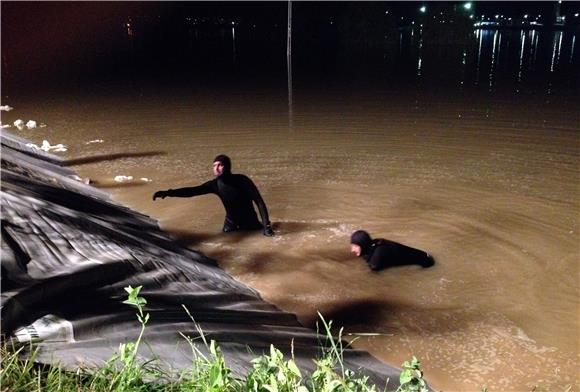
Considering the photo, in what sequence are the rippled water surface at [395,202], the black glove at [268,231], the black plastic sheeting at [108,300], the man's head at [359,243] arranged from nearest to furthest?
the black plastic sheeting at [108,300] → the rippled water surface at [395,202] → the man's head at [359,243] → the black glove at [268,231]

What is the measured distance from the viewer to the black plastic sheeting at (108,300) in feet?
9.11

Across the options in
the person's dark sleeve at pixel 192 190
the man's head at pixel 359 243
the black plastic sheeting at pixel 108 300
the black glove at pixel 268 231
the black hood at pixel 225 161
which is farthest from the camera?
the black glove at pixel 268 231

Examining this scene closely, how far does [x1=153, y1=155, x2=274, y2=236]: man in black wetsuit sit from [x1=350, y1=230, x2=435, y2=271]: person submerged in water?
1401 mm

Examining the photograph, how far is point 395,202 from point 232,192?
322 centimetres

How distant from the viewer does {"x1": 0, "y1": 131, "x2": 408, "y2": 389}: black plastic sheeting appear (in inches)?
109

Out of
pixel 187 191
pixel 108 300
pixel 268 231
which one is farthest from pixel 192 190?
pixel 108 300

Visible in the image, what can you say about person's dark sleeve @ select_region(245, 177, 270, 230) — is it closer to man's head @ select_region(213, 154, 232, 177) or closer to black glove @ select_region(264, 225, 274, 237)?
black glove @ select_region(264, 225, 274, 237)

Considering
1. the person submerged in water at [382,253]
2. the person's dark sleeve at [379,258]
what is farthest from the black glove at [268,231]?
the person's dark sleeve at [379,258]

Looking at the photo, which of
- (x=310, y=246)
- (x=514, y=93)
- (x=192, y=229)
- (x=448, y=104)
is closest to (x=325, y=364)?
(x=310, y=246)

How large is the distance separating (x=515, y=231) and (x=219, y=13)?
3488 inches

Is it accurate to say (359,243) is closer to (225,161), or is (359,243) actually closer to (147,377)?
(225,161)

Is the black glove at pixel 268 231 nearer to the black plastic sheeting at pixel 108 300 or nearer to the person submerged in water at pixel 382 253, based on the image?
the person submerged in water at pixel 382 253

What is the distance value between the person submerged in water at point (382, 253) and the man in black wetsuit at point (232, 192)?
1401 mm

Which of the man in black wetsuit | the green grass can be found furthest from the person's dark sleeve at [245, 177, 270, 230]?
the green grass
